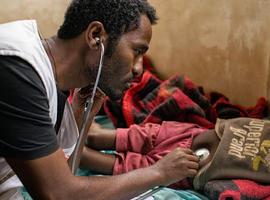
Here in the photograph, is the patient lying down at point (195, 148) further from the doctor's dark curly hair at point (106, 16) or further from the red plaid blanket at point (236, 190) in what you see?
the doctor's dark curly hair at point (106, 16)

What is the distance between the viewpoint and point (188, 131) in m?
1.58

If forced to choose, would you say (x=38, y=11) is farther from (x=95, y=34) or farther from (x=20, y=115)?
(x=20, y=115)

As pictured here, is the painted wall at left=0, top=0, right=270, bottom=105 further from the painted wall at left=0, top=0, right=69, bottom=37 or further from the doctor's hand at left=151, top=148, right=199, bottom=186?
the doctor's hand at left=151, top=148, right=199, bottom=186

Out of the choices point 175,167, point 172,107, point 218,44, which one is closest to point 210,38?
point 218,44

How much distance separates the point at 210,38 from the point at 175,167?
1165 mm

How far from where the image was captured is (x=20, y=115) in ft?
2.74

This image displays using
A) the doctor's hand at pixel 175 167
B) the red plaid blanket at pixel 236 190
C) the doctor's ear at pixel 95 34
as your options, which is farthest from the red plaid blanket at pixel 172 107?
the doctor's ear at pixel 95 34

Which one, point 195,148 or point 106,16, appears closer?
point 106,16

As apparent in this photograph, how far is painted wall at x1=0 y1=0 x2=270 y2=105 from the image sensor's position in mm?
1926

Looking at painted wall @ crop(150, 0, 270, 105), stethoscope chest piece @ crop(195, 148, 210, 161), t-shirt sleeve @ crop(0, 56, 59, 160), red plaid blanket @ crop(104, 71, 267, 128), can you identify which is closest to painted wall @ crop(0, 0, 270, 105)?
painted wall @ crop(150, 0, 270, 105)

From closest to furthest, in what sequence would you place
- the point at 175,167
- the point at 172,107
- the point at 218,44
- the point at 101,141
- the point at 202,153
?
the point at 175,167
the point at 202,153
the point at 101,141
the point at 172,107
the point at 218,44

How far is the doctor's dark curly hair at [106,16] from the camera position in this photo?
0.99m

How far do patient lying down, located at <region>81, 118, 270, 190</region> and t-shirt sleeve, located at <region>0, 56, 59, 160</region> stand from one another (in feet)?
1.55

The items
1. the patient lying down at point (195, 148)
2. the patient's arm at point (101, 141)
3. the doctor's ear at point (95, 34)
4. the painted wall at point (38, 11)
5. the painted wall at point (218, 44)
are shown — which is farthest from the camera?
the painted wall at point (38, 11)
